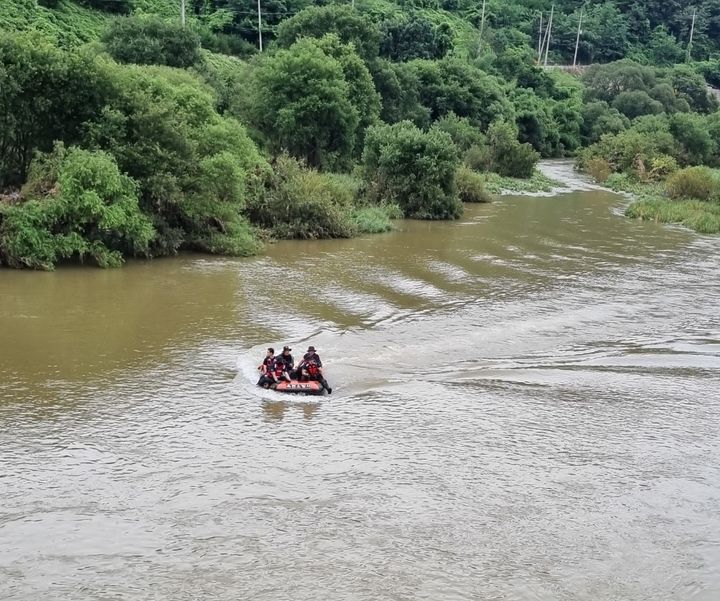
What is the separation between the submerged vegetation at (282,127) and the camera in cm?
3144

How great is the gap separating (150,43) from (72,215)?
29.8 meters

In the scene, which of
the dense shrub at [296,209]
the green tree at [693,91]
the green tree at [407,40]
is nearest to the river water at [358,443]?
the dense shrub at [296,209]

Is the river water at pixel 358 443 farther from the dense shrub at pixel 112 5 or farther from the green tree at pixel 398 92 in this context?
the dense shrub at pixel 112 5

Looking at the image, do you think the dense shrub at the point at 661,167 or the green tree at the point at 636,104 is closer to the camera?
the dense shrub at the point at 661,167

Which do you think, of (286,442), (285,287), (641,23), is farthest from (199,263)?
(641,23)

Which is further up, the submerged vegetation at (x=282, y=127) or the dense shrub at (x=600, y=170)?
the submerged vegetation at (x=282, y=127)

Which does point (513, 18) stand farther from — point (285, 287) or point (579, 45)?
point (285, 287)

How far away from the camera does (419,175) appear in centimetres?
4972

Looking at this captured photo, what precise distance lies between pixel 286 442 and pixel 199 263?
18012 mm

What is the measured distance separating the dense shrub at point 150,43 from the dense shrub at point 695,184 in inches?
1432

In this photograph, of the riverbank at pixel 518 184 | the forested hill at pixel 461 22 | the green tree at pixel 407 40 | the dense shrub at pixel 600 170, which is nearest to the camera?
the riverbank at pixel 518 184

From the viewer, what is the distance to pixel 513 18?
141 meters

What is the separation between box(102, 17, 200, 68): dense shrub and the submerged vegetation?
145mm

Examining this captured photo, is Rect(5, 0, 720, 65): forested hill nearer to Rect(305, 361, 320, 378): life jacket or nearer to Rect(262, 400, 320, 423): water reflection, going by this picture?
Rect(305, 361, 320, 378): life jacket
